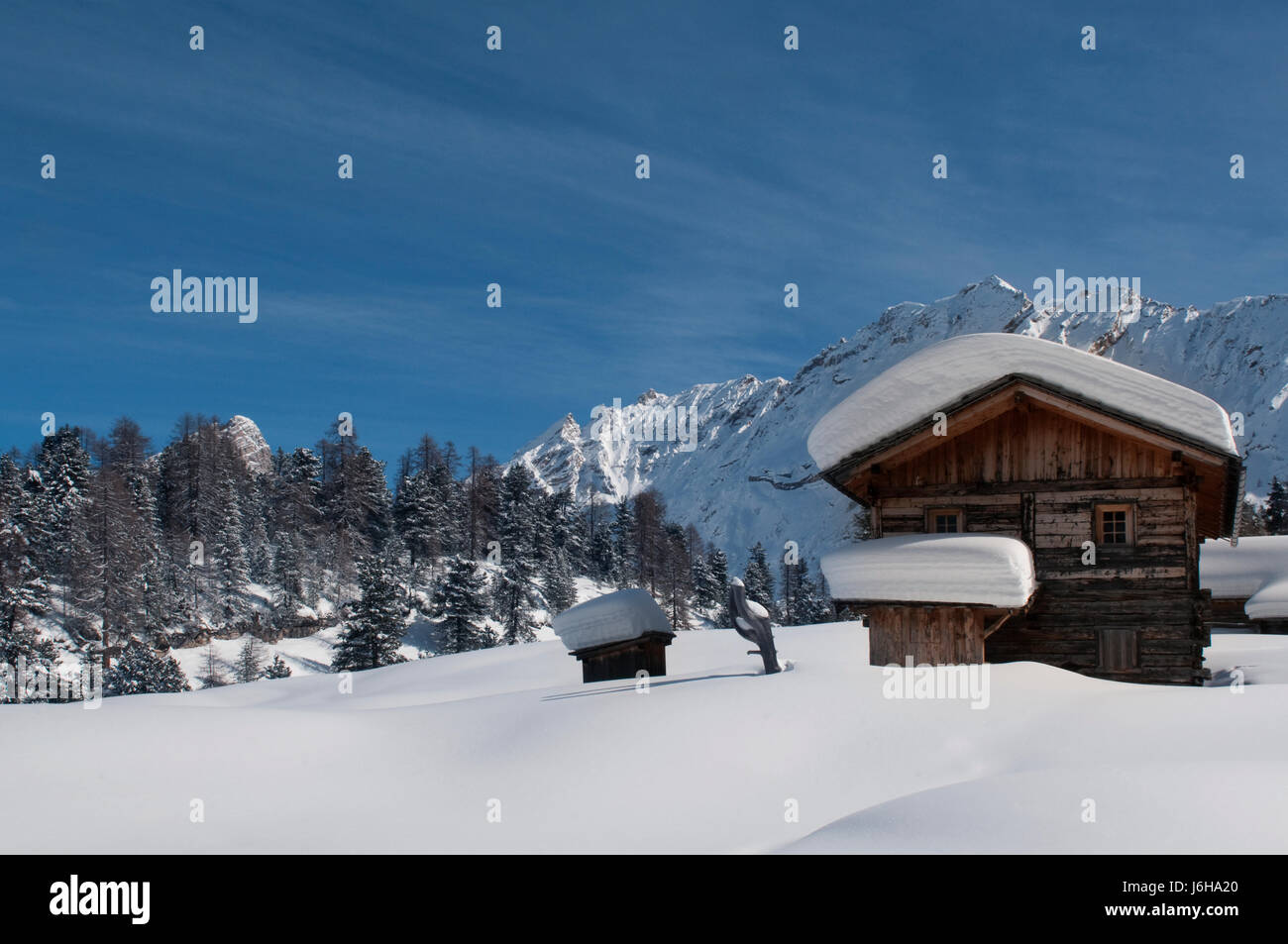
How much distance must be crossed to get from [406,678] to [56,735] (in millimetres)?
24265

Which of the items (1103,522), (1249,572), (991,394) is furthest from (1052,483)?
(1249,572)

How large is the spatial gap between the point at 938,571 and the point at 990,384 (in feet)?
11.6

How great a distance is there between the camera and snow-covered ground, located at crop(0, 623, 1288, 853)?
7051 millimetres

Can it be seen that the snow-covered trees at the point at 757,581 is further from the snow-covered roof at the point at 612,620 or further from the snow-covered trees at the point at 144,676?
the snow-covered roof at the point at 612,620

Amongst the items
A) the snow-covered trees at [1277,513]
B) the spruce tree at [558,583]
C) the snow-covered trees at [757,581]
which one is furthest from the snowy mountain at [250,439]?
the snow-covered trees at [1277,513]

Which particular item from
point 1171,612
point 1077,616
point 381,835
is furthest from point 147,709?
point 1171,612

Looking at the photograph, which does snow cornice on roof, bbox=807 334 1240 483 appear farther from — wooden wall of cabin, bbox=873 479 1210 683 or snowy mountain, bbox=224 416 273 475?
snowy mountain, bbox=224 416 273 475

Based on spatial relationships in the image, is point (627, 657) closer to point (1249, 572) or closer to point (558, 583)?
point (1249, 572)

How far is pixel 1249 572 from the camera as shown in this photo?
31844 mm

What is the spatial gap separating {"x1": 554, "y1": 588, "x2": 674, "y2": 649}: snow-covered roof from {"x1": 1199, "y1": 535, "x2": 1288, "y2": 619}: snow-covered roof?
20786 mm

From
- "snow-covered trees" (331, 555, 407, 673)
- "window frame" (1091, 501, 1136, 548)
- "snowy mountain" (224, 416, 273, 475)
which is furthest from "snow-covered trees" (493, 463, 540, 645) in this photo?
"snowy mountain" (224, 416, 273, 475)

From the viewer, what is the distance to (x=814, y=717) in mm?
11578
